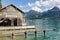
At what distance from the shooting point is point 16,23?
2817 inches

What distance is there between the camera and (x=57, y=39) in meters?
57.1

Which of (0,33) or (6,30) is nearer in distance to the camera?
(0,33)

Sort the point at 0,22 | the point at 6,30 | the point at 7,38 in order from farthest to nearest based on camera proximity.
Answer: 1. the point at 0,22
2. the point at 6,30
3. the point at 7,38

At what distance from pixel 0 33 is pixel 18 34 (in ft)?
15.0

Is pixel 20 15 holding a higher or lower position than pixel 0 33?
higher

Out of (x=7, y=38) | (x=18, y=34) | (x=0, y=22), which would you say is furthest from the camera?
(x=0, y=22)

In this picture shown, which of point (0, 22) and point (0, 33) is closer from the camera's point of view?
point (0, 33)

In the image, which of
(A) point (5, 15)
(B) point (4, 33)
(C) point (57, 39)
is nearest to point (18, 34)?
(B) point (4, 33)

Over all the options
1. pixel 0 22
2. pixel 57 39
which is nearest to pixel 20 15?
pixel 0 22

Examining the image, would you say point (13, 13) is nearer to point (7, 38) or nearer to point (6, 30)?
point (6, 30)

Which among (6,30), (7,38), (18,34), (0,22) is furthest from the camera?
(0,22)

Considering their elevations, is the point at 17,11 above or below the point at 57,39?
above

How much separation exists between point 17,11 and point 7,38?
18102mm

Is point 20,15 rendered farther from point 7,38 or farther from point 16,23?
point 7,38
